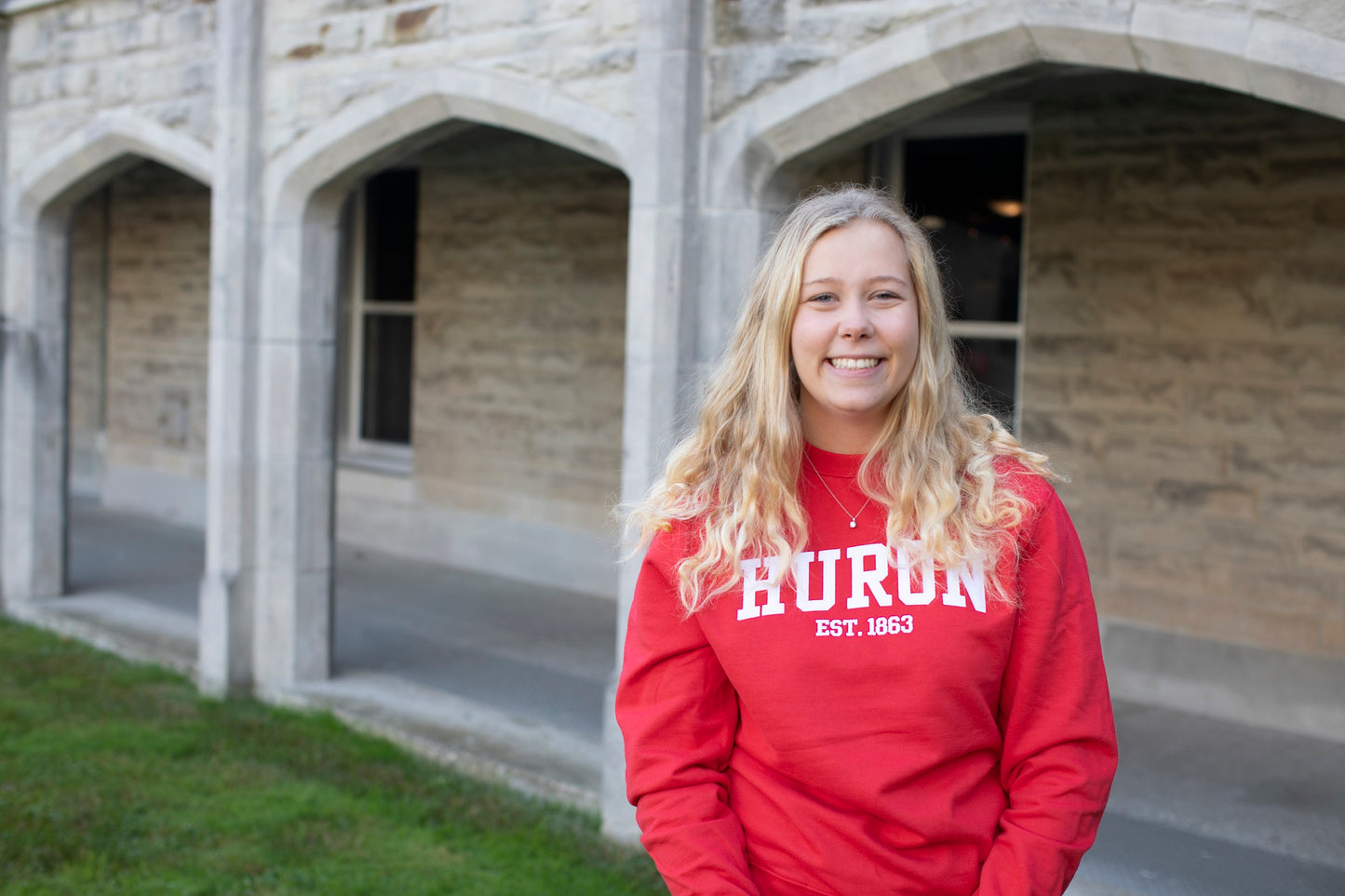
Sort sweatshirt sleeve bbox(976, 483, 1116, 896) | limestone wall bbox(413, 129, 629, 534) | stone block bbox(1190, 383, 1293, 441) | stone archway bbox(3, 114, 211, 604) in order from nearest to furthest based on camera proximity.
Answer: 1. sweatshirt sleeve bbox(976, 483, 1116, 896)
2. stone block bbox(1190, 383, 1293, 441)
3. stone archway bbox(3, 114, 211, 604)
4. limestone wall bbox(413, 129, 629, 534)

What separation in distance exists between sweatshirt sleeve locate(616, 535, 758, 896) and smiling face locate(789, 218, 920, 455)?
35cm

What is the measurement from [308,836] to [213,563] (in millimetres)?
2124

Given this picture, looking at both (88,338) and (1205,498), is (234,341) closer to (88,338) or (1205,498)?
(1205,498)

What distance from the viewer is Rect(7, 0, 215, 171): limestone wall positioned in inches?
262

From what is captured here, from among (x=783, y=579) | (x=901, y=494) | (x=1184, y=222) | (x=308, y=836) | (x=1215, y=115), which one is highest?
(x=1215, y=115)

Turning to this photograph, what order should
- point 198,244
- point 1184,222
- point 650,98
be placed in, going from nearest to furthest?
point 650,98, point 1184,222, point 198,244

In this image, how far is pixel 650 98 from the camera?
179 inches

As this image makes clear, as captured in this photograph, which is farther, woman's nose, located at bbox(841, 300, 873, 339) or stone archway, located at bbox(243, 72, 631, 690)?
stone archway, located at bbox(243, 72, 631, 690)

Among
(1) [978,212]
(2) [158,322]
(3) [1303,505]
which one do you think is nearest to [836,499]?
(3) [1303,505]

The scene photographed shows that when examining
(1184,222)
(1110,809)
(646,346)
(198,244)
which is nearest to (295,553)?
(646,346)

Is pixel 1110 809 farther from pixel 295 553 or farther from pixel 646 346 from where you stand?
pixel 295 553

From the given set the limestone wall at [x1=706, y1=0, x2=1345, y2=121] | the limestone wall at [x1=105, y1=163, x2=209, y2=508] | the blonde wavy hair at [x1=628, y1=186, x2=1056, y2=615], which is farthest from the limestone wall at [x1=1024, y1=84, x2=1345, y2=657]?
the limestone wall at [x1=105, y1=163, x2=209, y2=508]

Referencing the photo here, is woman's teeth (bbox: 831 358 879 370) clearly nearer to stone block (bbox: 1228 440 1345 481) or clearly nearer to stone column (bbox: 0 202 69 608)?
stone block (bbox: 1228 440 1345 481)

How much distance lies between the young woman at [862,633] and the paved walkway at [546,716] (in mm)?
2538
